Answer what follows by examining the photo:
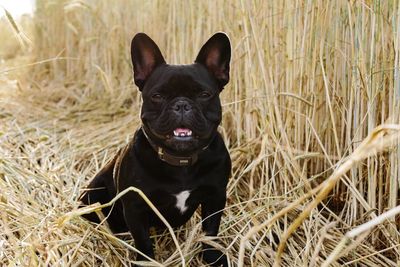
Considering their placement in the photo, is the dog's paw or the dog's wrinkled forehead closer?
the dog's wrinkled forehead

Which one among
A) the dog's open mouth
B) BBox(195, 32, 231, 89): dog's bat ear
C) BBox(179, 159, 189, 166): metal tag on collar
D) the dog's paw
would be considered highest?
BBox(195, 32, 231, 89): dog's bat ear

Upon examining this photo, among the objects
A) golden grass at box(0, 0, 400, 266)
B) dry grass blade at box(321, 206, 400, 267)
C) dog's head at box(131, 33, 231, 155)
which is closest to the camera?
dry grass blade at box(321, 206, 400, 267)

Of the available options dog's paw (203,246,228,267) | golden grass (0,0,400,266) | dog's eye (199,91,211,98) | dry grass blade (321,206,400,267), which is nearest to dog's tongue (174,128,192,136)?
dog's eye (199,91,211,98)

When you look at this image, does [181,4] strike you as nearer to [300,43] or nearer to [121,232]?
[300,43]

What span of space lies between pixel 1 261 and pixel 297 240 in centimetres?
89

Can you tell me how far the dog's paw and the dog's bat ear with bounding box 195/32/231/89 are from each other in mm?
505

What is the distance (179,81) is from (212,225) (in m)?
0.44

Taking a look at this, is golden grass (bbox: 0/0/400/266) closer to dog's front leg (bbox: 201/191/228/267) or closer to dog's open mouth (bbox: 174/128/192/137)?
dog's front leg (bbox: 201/191/228/267)

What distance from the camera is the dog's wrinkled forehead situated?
1735 mm

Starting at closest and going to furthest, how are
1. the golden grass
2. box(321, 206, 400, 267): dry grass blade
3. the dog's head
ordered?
box(321, 206, 400, 267): dry grass blade < the dog's head < the golden grass

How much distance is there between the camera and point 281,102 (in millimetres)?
2246

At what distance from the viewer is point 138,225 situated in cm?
174

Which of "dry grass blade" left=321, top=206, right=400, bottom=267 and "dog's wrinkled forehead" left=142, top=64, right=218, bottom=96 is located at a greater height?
"dog's wrinkled forehead" left=142, top=64, right=218, bottom=96

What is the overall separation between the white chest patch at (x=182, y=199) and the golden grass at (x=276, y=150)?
12 cm
